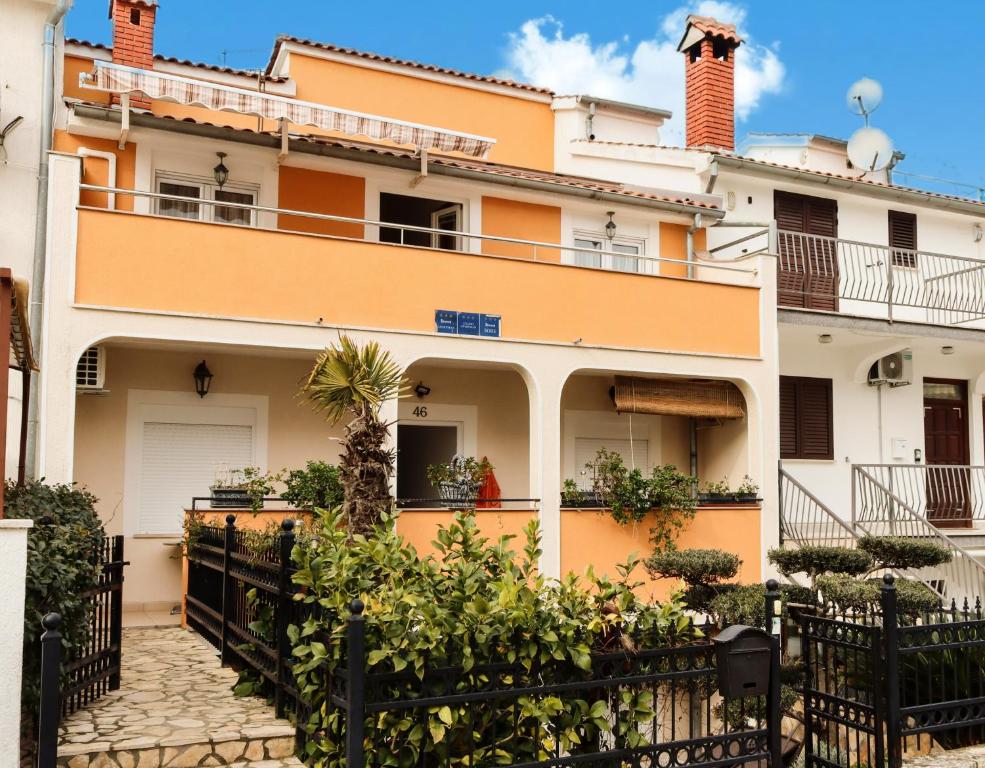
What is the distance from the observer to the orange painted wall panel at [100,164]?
520 inches

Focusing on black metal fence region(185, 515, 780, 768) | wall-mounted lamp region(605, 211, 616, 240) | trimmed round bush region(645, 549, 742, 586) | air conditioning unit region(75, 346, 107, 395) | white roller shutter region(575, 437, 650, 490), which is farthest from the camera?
wall-mounted lamp region(605, 211, 616, 240)

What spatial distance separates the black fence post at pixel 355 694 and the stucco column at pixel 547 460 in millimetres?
8557

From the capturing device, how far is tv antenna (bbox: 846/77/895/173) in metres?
20.4

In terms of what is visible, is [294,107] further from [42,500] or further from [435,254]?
[42,500]

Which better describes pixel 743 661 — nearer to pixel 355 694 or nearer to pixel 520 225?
pixel 355 694

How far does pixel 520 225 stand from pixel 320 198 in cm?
329

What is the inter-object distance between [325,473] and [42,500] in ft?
15.8

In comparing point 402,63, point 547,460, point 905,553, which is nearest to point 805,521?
point 905,553

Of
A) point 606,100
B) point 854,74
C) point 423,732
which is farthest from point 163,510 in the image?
point 854,74

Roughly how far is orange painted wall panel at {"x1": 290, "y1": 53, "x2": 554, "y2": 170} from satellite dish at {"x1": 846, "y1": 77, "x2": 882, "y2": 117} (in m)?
7.11

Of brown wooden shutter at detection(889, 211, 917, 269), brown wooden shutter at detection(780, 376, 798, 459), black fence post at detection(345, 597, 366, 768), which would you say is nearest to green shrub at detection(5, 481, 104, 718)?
black fence post at detection(345, 597, 366, 768)

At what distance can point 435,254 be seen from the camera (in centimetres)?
1370

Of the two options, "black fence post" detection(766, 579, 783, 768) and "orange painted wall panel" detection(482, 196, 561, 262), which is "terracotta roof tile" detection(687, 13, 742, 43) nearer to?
"orange painted wall panel" detection(482, 196, 561, 262)

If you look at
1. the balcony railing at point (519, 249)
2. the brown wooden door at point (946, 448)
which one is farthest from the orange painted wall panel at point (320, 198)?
the brown wooden door at point (946, 448)
